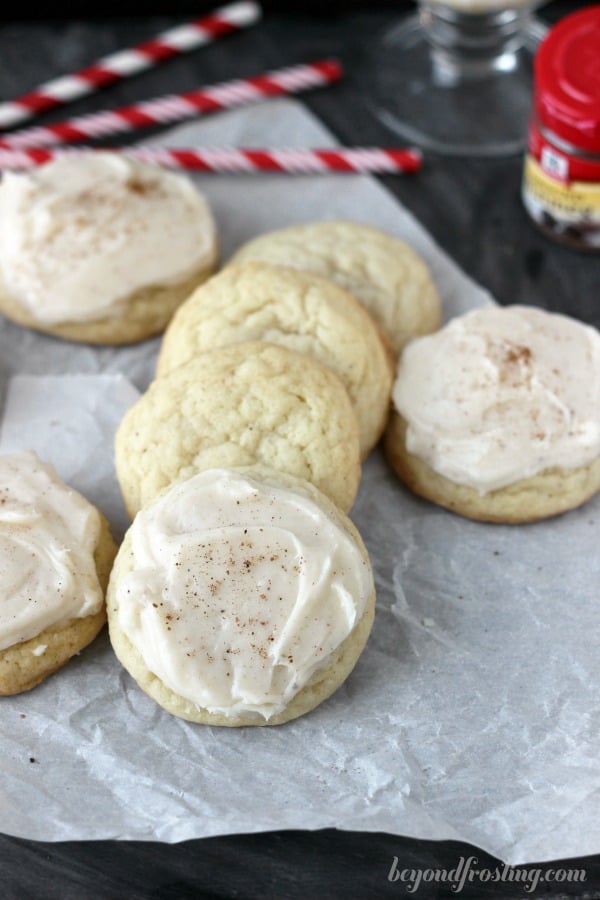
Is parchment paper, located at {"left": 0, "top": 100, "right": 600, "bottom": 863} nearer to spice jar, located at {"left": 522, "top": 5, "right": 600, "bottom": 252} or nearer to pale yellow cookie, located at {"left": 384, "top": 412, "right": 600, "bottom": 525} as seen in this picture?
pale yellow cookie, located at {"left": 384, "top": 412, "right": 600, "bottom": 525}

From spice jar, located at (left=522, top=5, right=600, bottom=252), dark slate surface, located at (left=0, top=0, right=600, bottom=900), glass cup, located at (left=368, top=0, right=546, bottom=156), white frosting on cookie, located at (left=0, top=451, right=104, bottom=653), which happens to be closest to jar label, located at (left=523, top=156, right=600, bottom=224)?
spice jar, located at (left=522, top=5, right=600, bottom=252)

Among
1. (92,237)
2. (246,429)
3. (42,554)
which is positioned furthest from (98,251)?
(42,554)

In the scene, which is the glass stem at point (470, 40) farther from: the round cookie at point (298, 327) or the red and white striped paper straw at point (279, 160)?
the round cookie at point (298, 327)

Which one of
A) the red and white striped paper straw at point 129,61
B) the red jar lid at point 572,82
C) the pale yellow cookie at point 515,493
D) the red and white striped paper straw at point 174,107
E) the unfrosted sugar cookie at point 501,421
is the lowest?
the pale yellow cookie at point 515,493

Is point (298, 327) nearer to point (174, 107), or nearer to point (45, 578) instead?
point (45, 578)

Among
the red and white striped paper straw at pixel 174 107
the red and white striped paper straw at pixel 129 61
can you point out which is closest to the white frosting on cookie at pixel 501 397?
the red and white striped paper straw at pixel 174 107

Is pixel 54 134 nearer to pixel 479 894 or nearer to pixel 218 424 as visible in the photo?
pixel 218 424

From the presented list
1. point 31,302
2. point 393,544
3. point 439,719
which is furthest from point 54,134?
point 439,719
